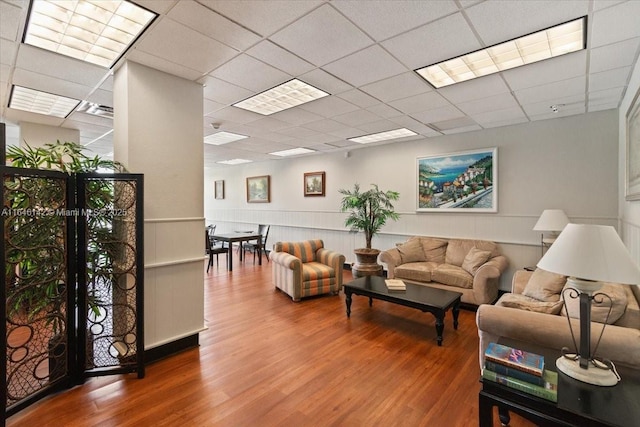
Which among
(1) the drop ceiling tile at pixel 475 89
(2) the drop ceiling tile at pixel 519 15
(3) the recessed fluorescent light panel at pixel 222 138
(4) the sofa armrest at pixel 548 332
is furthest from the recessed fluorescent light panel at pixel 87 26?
(4) the sofa armrest at pixel 548 332

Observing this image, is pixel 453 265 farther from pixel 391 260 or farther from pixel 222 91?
pixel 222 91

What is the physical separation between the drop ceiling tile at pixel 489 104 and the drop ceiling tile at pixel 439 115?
11 cm

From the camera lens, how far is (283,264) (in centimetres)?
453

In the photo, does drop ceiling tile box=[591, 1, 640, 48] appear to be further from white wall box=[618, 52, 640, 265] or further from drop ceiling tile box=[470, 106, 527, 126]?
drop ceiling tile box=[470, 106, 527, 126]

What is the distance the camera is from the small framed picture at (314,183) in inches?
282

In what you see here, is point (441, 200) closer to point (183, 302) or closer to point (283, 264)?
point (283, 264)

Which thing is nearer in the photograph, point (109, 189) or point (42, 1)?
point (42, 1)

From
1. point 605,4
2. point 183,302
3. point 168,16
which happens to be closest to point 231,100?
point 168,16

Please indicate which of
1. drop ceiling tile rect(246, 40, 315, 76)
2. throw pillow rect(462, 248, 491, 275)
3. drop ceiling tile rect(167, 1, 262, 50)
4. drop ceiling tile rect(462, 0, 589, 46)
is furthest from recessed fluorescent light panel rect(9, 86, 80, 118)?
throw pillow rect(462, 248, 491, 275)

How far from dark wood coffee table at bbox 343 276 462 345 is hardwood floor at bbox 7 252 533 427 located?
0.27 m

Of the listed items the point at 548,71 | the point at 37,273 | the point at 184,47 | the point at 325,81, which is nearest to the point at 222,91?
the point at 184,47

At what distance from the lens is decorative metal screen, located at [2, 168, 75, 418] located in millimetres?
1980

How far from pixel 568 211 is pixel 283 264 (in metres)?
4.23

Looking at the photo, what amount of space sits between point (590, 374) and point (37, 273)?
353 cm
